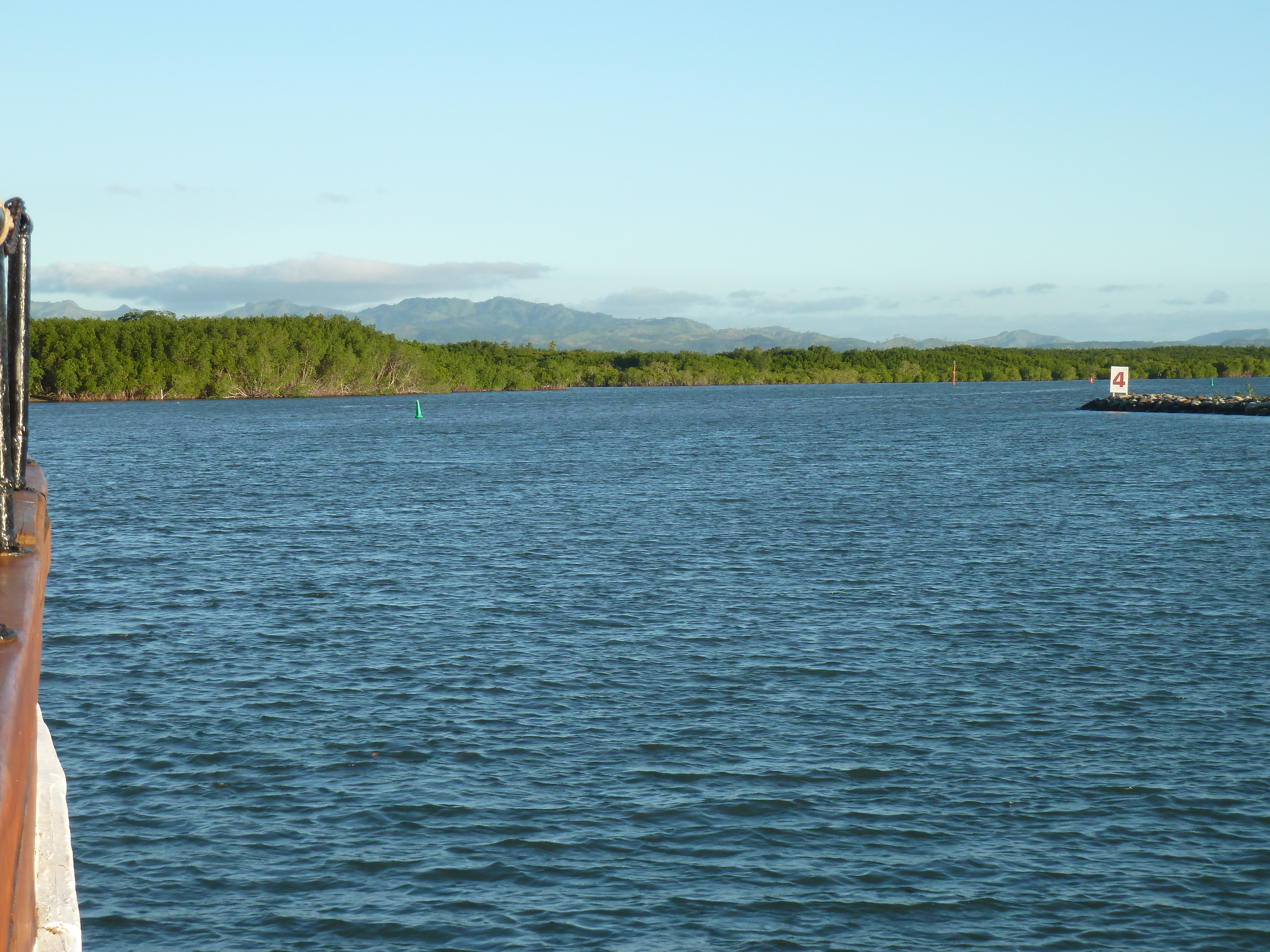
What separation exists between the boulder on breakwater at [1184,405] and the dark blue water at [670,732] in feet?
265

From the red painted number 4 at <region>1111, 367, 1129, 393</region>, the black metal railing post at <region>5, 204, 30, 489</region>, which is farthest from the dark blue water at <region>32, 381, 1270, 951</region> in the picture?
the red painted number 4 at <region>1111, 367, 1129, 393</region>

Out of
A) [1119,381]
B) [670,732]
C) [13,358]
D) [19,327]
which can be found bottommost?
[670,732]

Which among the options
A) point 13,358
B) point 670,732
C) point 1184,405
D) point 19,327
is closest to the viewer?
point 19,327

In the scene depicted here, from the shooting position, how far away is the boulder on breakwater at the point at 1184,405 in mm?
112438

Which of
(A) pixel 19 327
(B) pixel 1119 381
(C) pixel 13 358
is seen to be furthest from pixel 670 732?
(B) pixel 1119 381

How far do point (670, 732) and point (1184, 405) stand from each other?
11957 cm

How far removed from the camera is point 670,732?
650 inches

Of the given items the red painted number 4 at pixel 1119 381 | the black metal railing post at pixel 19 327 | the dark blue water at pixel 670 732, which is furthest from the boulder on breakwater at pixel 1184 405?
the black metal railing post at pixel 19 327

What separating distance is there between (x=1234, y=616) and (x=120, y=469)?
59366 mm

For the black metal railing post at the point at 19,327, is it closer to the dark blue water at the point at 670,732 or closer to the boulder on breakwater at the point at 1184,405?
the dark blue water at the point at 670,732

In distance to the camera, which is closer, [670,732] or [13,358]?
[13,358]

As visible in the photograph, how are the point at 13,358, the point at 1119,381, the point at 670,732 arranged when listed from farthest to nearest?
the point at 1119,381
the point at 670,732
the point at 13,358

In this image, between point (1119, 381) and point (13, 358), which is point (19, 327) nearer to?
point (13, 358)

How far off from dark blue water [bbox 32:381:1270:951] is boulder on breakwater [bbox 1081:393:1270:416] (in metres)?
80.7
